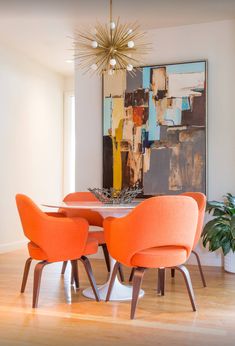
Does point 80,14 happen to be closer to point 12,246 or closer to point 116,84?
point 116,84

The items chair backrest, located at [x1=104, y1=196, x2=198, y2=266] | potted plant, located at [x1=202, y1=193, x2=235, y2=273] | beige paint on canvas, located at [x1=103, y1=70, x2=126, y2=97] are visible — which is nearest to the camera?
chair backrest, located at [x1=104, y1=196, x2=198, y2=266]

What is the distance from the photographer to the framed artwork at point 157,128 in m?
5.20

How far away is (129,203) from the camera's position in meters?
3.92

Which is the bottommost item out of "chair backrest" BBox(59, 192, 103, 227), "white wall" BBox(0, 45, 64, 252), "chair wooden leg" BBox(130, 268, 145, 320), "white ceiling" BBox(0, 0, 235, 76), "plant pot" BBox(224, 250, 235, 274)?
"plant pot" BBox(224, 250, 235, 274)

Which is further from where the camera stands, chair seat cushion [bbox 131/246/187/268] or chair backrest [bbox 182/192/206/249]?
chair backrest [bbox 182/192/206/249]

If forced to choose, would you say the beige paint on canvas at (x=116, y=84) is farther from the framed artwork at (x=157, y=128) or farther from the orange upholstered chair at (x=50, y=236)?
the orange upholstered chair at (x=50, y=236)

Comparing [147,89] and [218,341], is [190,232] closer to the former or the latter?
[218,341]

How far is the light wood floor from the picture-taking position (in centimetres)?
273

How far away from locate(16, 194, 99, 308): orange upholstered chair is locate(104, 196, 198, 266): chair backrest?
423 mm

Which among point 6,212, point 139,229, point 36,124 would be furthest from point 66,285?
point 36,124

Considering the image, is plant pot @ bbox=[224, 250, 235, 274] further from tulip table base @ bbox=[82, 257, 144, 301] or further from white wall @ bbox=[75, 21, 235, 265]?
tulip table base @ bbox=[82, 257, 144, 301]

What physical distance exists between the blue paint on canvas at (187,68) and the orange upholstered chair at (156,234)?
8.18 feet

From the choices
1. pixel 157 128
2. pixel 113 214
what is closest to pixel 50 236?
pixel 113 214

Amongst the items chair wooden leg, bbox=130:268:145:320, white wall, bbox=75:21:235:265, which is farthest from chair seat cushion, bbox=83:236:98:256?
white wall, bbox=75:21:235:265
